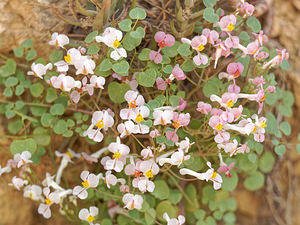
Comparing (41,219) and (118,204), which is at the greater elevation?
(118,204)

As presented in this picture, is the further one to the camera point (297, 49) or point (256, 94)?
point (297, 49)

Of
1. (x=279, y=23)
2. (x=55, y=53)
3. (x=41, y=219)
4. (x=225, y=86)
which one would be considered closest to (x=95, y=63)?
(x=55, y=53)

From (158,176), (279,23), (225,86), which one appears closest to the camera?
(225,86)

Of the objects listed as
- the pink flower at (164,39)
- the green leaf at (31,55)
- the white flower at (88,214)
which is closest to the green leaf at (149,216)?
the white flower at (88,214)

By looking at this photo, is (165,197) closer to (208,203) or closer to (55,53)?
(208,203)

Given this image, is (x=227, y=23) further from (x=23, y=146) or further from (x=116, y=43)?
(x=23, y=146)

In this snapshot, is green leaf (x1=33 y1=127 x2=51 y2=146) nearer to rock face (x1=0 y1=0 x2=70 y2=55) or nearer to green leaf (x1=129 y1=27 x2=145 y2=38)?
rock face (x1=0 y1=0 x2=70 y2=55)

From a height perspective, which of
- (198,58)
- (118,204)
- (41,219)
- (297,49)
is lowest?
(41,219)

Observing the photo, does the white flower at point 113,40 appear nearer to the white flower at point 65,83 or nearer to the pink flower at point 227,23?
the white flower at point 65,83
